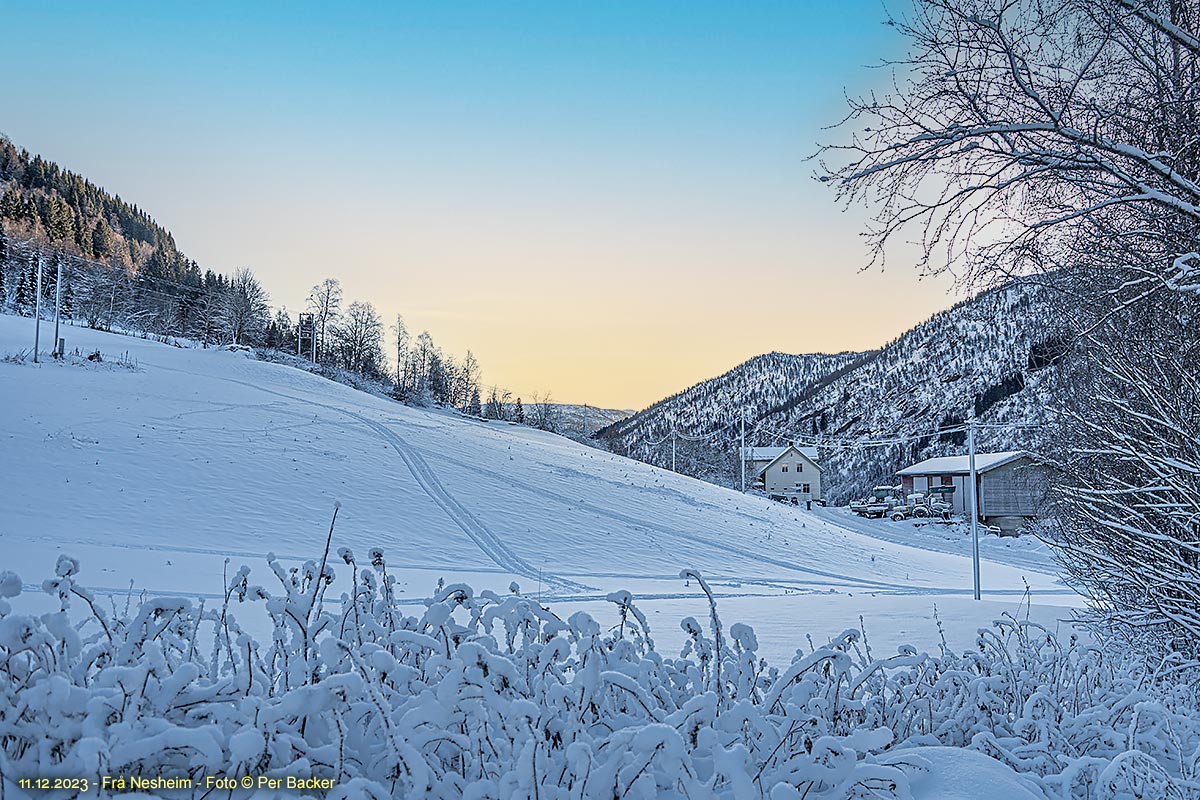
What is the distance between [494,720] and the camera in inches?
80.4

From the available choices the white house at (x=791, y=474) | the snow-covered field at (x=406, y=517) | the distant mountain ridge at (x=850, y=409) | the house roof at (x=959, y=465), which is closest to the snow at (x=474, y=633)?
the snow-covered field at (x=406, y=517)

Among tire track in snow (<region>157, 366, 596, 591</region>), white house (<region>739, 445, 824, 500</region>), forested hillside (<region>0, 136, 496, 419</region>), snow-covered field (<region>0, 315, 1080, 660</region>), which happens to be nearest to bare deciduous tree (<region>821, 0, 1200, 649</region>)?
snow-covered field (<region>0, 315, 1080, 660</region>)

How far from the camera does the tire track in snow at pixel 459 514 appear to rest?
1530 centimetres

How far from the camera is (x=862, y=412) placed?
9375 centimetres

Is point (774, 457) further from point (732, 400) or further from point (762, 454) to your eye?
point (732, 400)

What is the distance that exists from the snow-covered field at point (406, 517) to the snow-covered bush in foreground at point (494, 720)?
4.51 m

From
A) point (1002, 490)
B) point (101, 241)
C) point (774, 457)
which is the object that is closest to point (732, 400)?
point (774, 457)

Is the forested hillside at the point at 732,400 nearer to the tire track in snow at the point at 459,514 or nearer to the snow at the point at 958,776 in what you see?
the tire track in snow at the point at 459,514

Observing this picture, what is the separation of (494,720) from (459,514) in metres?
17.6

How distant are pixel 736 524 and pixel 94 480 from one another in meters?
18.4

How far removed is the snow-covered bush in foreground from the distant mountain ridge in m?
33.6

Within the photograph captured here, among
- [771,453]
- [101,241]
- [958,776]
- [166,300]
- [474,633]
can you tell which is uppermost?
[101,241]

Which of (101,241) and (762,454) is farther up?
(101,241)

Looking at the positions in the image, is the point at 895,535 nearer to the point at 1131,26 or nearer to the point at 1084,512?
the point at 1084,512
